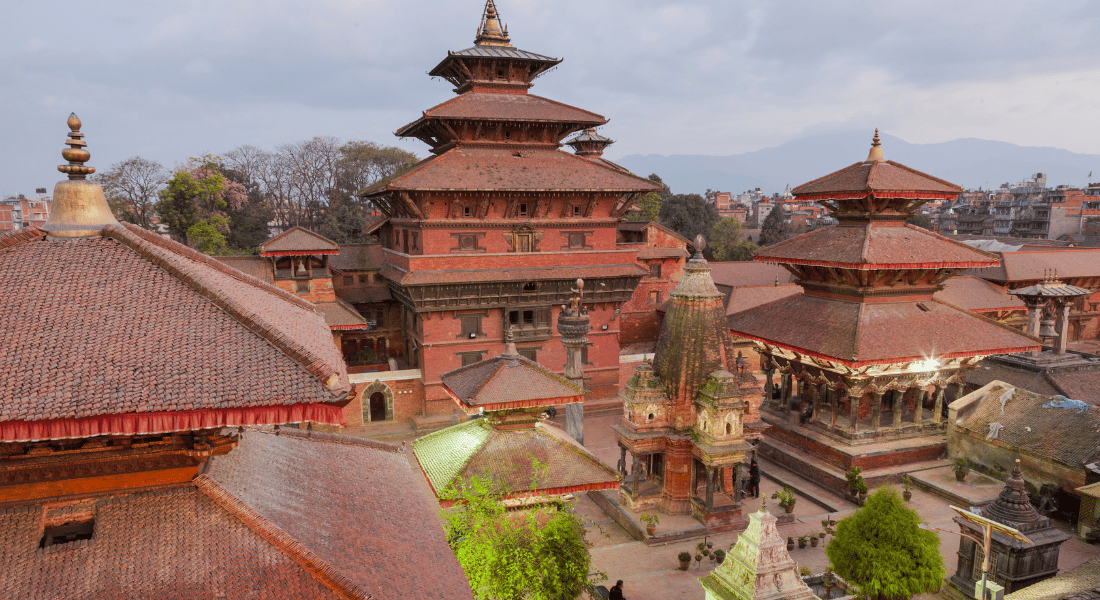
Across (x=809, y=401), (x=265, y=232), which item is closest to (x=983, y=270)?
(x=809, y=401)

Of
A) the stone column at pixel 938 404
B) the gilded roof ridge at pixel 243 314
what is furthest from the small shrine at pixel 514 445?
the stone column at pixel 938 404

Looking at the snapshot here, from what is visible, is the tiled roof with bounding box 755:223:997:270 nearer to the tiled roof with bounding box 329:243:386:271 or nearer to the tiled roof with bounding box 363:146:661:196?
the tiled roof with bounding box 363:146:661:196

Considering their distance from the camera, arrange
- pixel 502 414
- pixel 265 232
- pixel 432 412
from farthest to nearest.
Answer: pixel 265 232 < pixel 432 412 < pixel 502 414

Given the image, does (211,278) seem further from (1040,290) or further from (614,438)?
(1040,290)

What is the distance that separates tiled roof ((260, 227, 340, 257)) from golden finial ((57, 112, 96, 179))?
2008 centimetres

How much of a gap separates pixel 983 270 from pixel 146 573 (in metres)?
42.3

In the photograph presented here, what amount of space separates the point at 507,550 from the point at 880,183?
49.6ft

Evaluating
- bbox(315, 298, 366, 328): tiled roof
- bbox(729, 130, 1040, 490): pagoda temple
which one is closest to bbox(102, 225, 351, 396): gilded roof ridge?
bbox(729, 130, 1040, 490): pagoda temple

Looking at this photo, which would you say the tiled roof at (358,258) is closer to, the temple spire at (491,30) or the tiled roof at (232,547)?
the temple spire at (491,30)

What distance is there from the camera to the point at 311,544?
5.36 metres

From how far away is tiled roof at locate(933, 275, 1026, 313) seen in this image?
1209 inches

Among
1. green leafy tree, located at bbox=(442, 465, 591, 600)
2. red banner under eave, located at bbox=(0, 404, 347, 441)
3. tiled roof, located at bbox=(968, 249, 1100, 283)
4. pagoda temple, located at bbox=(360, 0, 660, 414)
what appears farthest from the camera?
tiled roof, located at bbox=(968, 249, 1100, 283)

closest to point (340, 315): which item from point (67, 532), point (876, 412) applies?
point (876, 412)

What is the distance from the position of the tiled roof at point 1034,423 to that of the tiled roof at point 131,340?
57.1 ft
